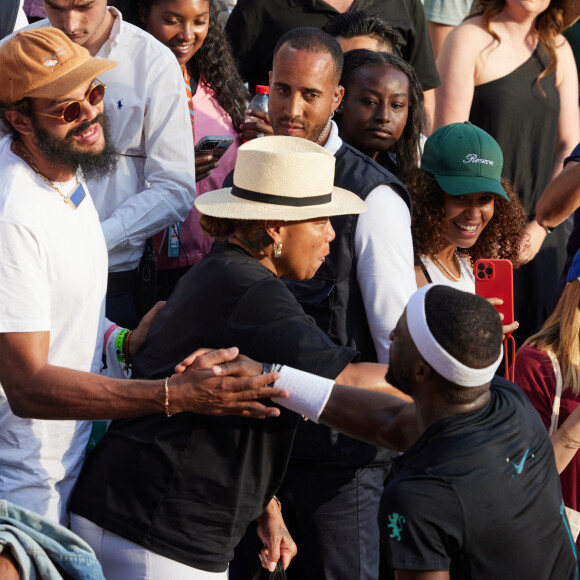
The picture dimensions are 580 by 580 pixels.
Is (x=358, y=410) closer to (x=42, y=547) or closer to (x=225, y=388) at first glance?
(x=225, y=388)

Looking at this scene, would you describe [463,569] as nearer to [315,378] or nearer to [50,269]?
[315,378]

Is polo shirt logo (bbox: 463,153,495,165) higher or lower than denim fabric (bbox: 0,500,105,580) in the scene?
higher

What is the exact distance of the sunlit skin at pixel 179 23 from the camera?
186 inches

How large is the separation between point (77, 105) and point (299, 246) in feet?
2.84

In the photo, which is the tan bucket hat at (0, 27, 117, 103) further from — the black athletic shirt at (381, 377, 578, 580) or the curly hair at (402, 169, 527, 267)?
the curly hair at (402, 169, 527, 267)

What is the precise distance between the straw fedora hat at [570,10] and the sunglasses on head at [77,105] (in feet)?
11.1

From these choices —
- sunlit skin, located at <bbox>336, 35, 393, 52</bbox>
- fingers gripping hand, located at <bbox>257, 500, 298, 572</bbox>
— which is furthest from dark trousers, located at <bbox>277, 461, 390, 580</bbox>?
sunlit skin, located at <bbox>336, 35, 393, 52</bbox>

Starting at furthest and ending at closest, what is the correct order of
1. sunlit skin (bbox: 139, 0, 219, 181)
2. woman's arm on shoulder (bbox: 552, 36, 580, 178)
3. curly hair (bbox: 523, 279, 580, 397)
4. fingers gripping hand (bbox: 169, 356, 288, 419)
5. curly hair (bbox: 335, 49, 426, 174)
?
woman's arm on shoulder (bbox: 552, 36, 580, 178), sunlit skin (bbox: 139, 0, 219, 181), curly hair (bbox: 335, 49, 426, 174), curly hair (bbox: 523, 279, 580, 397), fingers gripping hand (bbox: 169, 356, 288, 419)

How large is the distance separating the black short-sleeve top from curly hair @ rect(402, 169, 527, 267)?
1.49m

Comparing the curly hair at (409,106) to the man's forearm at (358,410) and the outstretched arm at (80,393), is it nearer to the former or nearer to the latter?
the man's forearm at (358,410)

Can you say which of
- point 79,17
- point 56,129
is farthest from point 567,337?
point 79,17

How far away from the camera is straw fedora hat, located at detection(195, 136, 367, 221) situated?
2.99m

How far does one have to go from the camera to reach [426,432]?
97.6 inches

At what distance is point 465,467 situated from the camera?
2.36 meters
